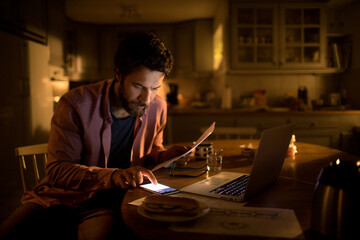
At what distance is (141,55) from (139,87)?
0.45 ft

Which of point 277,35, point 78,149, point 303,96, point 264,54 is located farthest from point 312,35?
point 78,149

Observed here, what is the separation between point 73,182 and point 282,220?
732 mm

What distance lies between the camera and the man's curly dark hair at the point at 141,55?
4.06 feet

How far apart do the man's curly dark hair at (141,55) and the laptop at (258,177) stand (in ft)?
1.77

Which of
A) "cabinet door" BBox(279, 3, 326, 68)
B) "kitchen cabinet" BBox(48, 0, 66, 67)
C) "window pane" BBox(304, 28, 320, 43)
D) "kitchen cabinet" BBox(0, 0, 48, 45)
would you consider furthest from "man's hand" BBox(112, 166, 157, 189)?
"window pane" BBox(304, 28, 320, 43)

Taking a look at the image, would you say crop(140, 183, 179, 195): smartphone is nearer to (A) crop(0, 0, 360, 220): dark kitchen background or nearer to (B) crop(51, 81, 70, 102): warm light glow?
(A) crop(0, 0, 360, 220): dark kitchen background

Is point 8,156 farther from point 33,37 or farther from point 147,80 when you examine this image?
point 147,80

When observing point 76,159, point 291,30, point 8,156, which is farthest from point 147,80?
point 291,30

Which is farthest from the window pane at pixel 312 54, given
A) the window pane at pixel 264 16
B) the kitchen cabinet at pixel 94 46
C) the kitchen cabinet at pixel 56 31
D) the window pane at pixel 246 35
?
the kitchen cabinet at pixel 56 31

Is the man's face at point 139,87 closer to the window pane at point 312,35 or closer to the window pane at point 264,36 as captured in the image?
the window pane at point 264,36

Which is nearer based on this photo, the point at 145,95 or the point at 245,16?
the point at 145,95

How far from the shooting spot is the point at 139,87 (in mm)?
1267

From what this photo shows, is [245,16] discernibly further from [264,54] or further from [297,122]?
[297,122]

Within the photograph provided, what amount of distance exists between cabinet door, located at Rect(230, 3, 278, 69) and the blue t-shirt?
2657 millimetres
